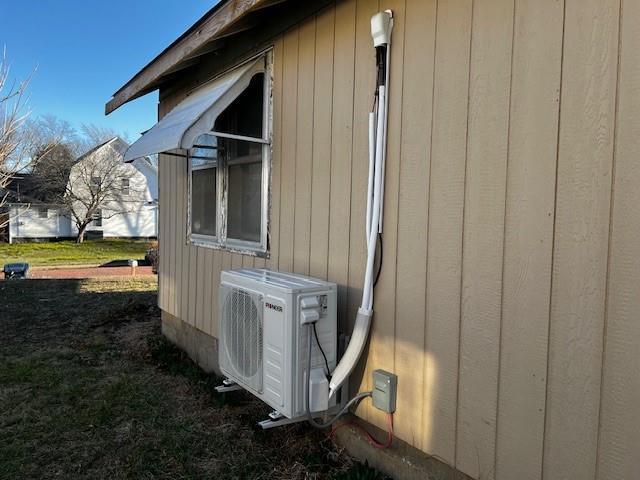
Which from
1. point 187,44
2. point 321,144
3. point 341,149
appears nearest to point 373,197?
point 341,149

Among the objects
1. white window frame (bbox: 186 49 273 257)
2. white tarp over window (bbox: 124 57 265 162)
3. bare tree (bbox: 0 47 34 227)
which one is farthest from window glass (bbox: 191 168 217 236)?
bare tree (bbox: 0 47 34 227)

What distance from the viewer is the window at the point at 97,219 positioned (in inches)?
988

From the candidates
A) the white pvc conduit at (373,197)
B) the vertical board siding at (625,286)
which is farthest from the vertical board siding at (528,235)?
the white pvc conduit at (373,197)

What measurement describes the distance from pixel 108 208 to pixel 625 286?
27322 millimetres

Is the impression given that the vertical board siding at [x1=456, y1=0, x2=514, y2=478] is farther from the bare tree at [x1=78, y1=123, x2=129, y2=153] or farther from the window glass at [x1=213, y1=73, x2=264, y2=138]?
the bare tree at [x1=78, y1=123, x2=129, y2=153]

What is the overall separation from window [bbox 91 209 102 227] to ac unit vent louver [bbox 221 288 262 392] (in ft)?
80.6

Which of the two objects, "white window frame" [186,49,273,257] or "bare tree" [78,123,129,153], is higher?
"bare tree" [78,123,129,153]

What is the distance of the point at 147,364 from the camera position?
175 inches

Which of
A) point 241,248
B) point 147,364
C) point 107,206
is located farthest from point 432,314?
point 107,206

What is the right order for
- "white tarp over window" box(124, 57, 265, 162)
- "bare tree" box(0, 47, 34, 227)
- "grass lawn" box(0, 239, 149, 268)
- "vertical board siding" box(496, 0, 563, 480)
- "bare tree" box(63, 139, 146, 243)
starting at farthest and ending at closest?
"bare tree" box(63, 139, 146, 243), "grass lawn" box(0, 239, 149, 268), "bare tree" box(0, 47, 34, 227), "white tarp over window" box(124, 57, 265, 162), "vertical board siding" box(496, 0, 563, 480)

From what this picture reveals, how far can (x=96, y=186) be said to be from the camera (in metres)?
24.6

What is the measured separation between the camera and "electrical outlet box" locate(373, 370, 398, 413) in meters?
2.25

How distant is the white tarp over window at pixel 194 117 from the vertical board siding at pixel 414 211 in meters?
1.34

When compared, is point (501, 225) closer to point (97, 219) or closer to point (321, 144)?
point (321, 144)
